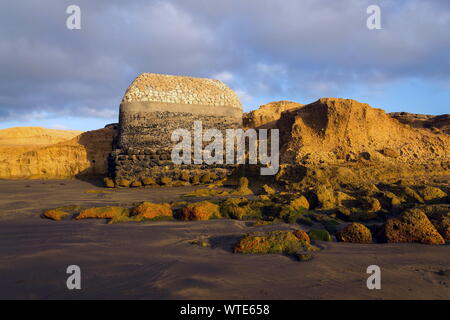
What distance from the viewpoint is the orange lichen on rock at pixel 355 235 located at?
353 centimetres

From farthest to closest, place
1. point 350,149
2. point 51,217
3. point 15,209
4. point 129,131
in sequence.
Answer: point 129,131, point 350,149, point 15,209, point 51,217

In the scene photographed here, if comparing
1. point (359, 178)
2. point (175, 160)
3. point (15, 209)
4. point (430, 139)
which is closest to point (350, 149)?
point (359, 178)

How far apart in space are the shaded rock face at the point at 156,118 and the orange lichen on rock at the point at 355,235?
824cm

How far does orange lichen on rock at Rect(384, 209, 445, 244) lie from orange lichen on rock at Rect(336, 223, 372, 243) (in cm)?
22

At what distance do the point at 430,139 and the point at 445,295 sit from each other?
12.8 metres

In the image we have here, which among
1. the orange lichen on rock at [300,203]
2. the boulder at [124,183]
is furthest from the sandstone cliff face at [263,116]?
the orange lichen on rock at [300,203]

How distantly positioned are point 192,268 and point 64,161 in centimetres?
1524

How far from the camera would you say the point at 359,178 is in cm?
825

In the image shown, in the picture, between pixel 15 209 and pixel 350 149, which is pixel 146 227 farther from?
pixel 350 149

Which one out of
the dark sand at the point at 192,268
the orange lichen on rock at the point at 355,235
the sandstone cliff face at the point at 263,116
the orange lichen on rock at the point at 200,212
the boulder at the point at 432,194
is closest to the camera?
the dark sand at the point at 192,268

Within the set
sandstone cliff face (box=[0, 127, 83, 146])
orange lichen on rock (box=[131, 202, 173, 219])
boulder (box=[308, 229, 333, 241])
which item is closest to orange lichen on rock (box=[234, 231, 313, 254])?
boulder (box=[308, 229, 333, 241])

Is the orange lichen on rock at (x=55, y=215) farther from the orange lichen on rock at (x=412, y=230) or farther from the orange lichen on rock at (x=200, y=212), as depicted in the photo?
the orange lichen on rock at (x=412, y=230)

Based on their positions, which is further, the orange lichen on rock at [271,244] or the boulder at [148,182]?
the boulder at [148,182]

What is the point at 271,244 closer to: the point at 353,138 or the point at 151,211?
the point at 151,211
